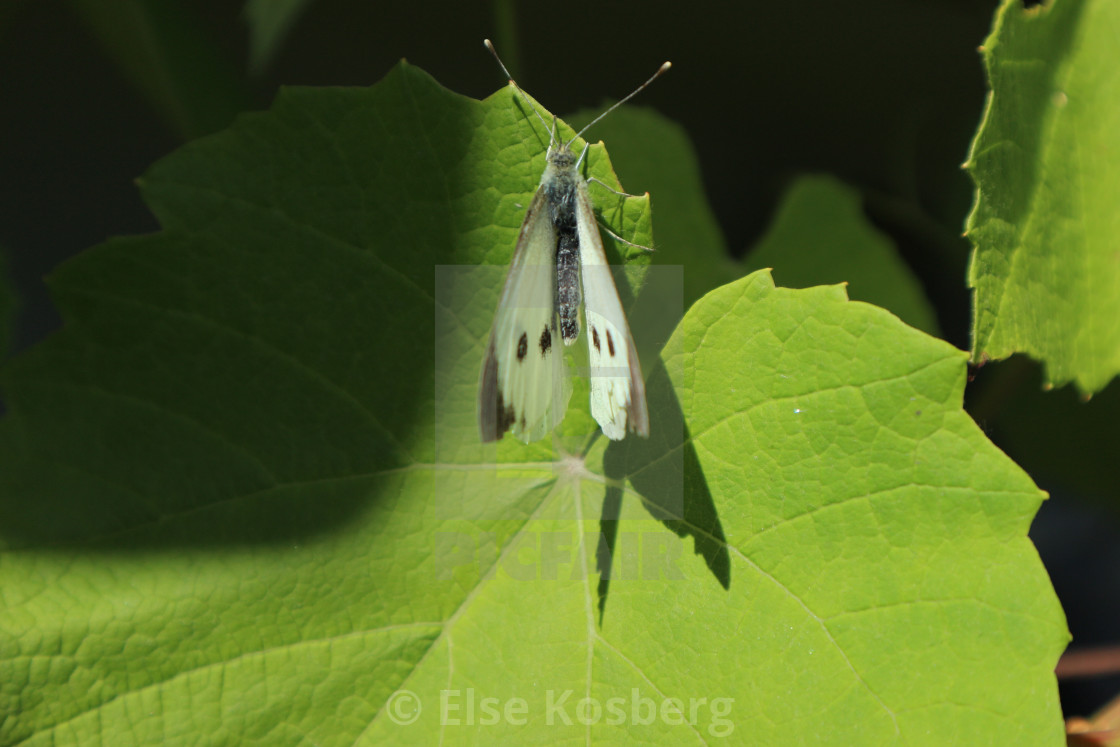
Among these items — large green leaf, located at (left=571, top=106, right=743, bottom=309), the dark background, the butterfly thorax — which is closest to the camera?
the butterfly thorax

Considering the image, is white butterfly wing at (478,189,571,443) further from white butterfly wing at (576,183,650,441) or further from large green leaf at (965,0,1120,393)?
large green leaf at (965,0,1120,393)

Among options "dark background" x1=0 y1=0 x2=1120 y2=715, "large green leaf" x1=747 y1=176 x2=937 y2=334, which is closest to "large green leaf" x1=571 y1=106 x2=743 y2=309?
"large green leaf" x1=747 y1=176 x2=937 y2=334

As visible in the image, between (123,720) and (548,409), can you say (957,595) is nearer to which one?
(548,409)

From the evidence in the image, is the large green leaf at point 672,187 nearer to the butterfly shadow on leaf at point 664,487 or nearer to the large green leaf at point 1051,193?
the butterfly shadow on leaf at point 664,487

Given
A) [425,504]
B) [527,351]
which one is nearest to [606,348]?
[527,351]

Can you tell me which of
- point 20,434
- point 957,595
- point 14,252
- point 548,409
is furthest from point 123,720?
point 14,252

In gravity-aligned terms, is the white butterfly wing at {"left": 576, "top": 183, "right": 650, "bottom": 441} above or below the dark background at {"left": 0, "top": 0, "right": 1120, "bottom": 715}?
below

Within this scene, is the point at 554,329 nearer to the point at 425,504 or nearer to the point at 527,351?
the point at 527,351

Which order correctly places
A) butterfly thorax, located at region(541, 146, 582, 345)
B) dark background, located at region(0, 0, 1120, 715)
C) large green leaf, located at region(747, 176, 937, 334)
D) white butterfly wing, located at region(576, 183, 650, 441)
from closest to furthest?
1. white butterfly wing, located at region(576, 183, 650, 441)
2. butterfly thorax, located at region(541, 146, 582, 345)
3. dark background, located at region(0, 0, 1120, 715)
4. large green leaf, located at region(747, 176, 937, 334)
